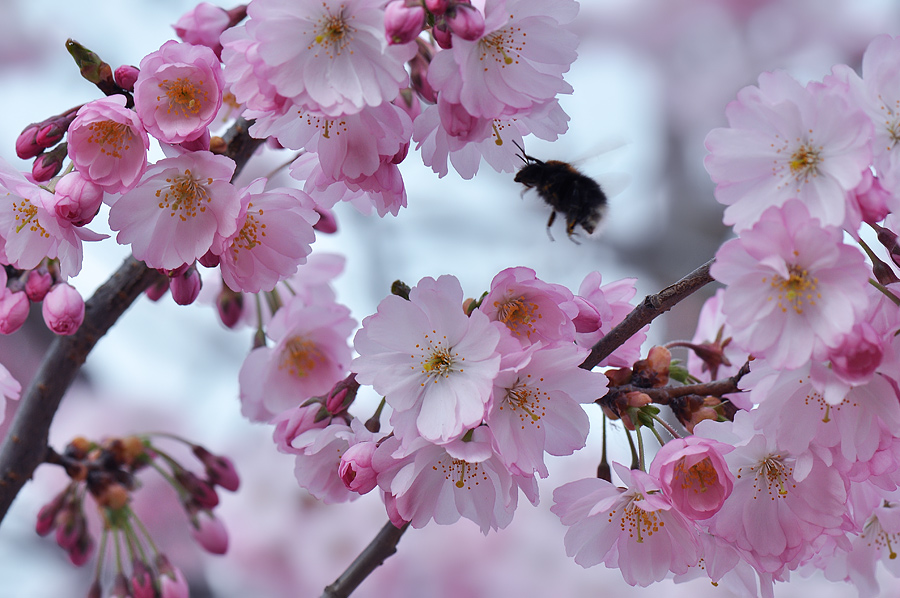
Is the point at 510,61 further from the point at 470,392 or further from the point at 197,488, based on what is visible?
A: the point at 197,488

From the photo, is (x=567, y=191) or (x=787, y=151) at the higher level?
(x=787, y=151)

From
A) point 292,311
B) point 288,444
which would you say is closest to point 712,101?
point 292,311

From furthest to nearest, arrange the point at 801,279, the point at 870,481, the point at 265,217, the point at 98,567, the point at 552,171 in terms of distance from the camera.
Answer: the point at 98,567, the point at 552,171, the point at 265,217, the point at 870,481, the point at 801,279

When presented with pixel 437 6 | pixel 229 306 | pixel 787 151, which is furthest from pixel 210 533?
pixel 787 151

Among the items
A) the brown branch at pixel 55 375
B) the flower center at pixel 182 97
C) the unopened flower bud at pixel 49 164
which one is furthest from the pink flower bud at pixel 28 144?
the brown branch at pixel 55 375

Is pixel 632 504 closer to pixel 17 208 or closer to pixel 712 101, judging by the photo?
pixel 17 208

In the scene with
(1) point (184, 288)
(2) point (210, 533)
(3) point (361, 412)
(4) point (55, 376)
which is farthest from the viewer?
(3) point (361, 412)

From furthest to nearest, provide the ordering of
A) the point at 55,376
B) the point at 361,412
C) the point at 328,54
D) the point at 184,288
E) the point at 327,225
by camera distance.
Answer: the point at 361,412 → the point at 327,225 → the point at 55,376 → the point at 184,288 → the point at 328,54
